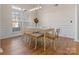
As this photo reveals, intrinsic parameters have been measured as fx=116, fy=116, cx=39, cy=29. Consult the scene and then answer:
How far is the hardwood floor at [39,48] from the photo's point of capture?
6.02 ft

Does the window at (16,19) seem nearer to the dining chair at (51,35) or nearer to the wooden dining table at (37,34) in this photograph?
the wooden dining table at (37,34)

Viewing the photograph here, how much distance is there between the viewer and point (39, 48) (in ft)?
6.05

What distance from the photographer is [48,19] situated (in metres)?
1.91

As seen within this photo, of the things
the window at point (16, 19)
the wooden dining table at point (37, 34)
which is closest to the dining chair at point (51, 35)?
the wooden dining table at point (37, 34)

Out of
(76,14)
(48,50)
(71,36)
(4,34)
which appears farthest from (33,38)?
(76,14)

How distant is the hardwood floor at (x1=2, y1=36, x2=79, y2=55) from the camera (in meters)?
1.83

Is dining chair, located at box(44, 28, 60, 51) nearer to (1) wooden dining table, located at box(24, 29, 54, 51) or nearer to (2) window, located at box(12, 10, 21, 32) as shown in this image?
(1) wooden dining table, located at box(24, 29, 54, 51)

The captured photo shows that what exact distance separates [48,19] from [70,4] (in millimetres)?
422

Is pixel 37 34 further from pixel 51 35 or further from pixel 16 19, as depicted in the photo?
pixel 16 19

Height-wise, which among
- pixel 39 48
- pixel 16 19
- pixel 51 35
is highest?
pixel 16 19

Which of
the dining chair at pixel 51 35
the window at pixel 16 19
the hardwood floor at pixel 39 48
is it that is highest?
the window at pixel 16 19

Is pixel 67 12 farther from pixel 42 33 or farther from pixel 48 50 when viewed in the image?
pixel 48 50

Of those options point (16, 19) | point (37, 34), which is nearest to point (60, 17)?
Answer: point (37, 34)

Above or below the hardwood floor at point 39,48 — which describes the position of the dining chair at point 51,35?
above
